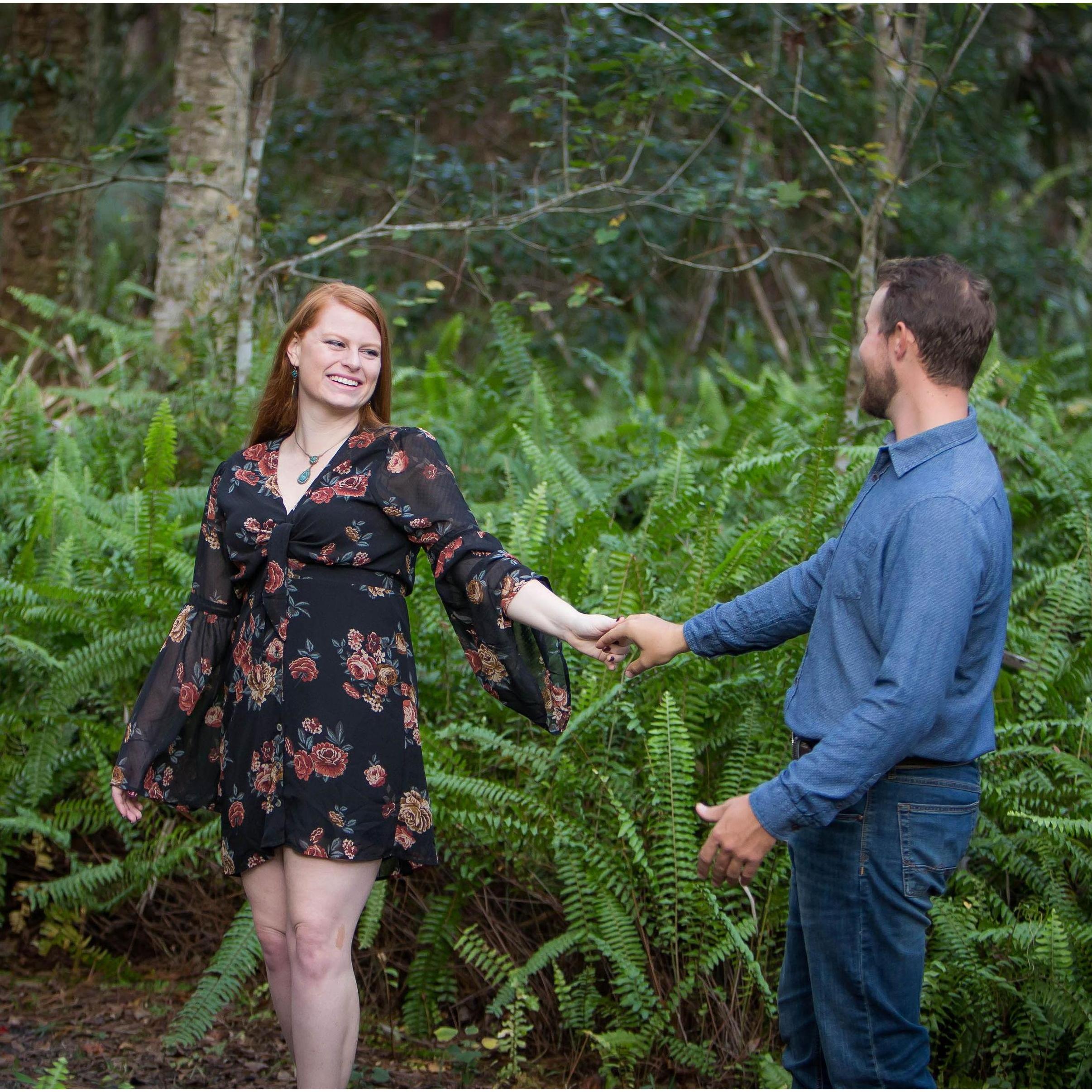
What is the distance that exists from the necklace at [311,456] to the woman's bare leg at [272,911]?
83 centimetres

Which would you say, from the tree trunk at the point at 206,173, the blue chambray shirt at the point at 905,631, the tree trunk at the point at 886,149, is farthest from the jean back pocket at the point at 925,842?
the tree trunk at the point at 206,173

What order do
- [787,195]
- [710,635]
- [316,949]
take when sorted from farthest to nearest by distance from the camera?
[787,195] → [710,635] → [316,949]

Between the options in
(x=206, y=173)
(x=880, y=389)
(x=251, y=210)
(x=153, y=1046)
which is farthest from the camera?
(x=251, y=210)

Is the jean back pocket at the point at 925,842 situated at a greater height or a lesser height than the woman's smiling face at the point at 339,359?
lesser

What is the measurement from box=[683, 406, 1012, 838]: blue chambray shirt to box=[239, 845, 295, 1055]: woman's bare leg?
114cm

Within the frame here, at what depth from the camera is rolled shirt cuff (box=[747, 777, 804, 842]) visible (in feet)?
6.43

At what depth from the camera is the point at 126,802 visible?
270 cm


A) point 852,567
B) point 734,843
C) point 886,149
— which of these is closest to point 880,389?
point 852,567

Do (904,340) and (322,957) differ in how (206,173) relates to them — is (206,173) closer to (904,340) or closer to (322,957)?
(322,957)

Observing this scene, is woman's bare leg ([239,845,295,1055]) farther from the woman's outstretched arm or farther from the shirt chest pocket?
the shirt chest pocket

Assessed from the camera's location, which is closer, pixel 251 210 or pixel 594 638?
pixel 594 638

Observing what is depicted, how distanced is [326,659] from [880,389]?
4.10 feet

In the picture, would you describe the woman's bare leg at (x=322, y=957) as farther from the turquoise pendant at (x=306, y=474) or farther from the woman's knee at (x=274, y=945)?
the turquoise pendant at (x=306, y=474)

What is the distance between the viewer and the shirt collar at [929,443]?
207 cm
